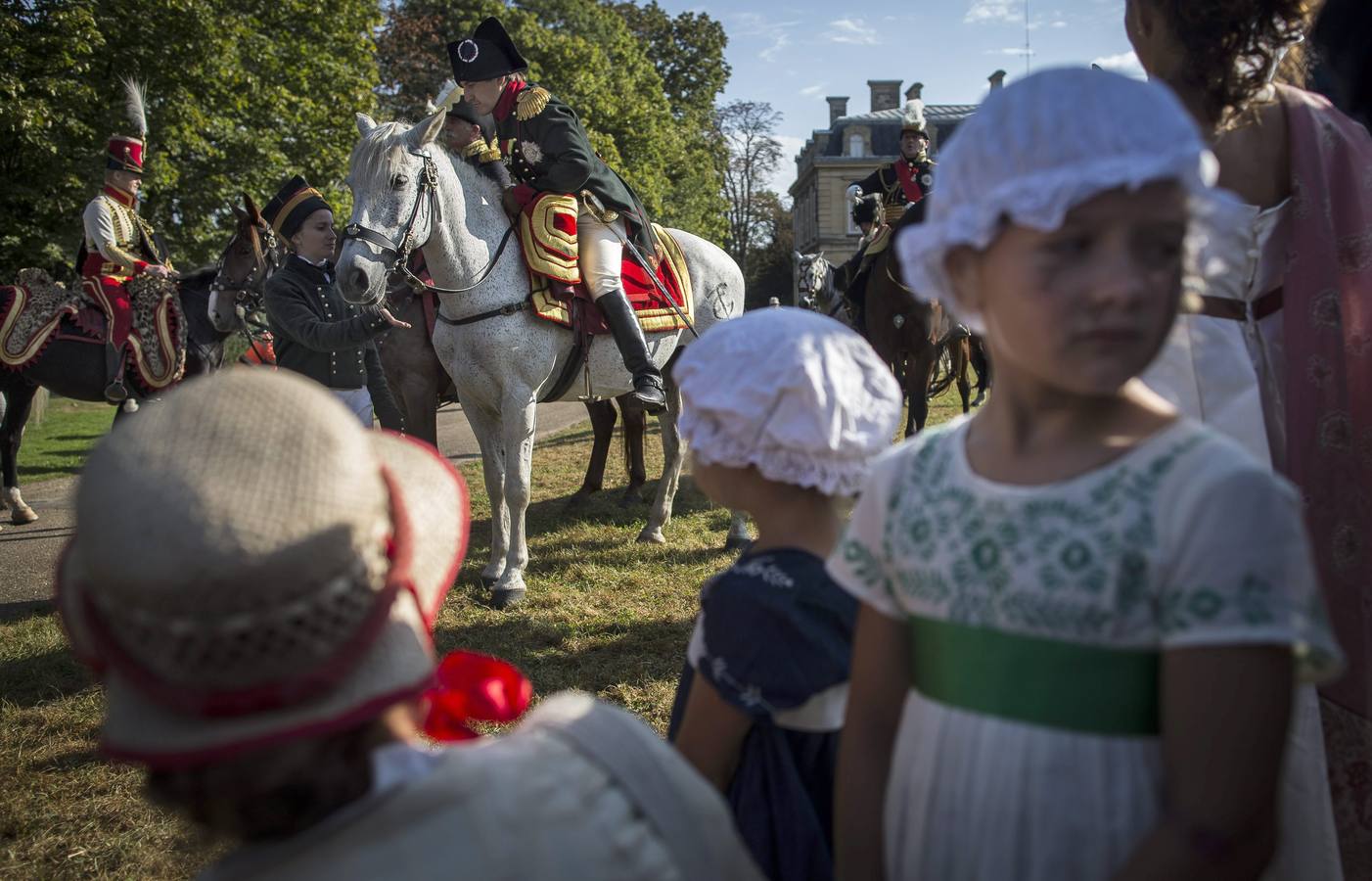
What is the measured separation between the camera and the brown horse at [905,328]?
28.0ft

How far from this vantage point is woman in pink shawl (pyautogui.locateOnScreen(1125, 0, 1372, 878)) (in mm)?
1988

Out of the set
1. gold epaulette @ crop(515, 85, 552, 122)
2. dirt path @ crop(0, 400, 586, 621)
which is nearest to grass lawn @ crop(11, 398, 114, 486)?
dirt path @ crop(0, 400, 586, 621)

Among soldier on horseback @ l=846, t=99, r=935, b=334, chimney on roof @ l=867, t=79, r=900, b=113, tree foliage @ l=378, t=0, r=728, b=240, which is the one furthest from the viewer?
chimney on roof @ l=867, t=79, r=900, b=113

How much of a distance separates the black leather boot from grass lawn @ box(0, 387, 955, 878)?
1147mm

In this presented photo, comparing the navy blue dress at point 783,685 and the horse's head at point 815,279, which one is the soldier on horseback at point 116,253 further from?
the horse's head at point 815,279

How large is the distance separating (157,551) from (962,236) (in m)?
0.92

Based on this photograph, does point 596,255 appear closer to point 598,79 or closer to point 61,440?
point 61,440

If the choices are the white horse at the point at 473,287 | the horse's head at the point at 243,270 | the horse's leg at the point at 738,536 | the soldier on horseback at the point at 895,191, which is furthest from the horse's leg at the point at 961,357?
the horse's head at the point at 243,270

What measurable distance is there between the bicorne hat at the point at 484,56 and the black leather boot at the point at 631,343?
54.5 inches

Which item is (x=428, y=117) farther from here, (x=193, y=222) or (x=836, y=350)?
(x=193, y=222)

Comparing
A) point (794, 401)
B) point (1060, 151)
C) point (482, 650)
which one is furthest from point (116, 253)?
point (1060, 151)

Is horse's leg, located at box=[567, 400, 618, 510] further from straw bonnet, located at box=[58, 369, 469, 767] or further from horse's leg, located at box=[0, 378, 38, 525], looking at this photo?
straw bonnet, located at box=[58, 369, 469, 767]

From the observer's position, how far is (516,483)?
18.4 feet

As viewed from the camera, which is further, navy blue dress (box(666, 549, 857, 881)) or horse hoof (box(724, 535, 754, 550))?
horse hoof (box(724, 535, 754, 550))
